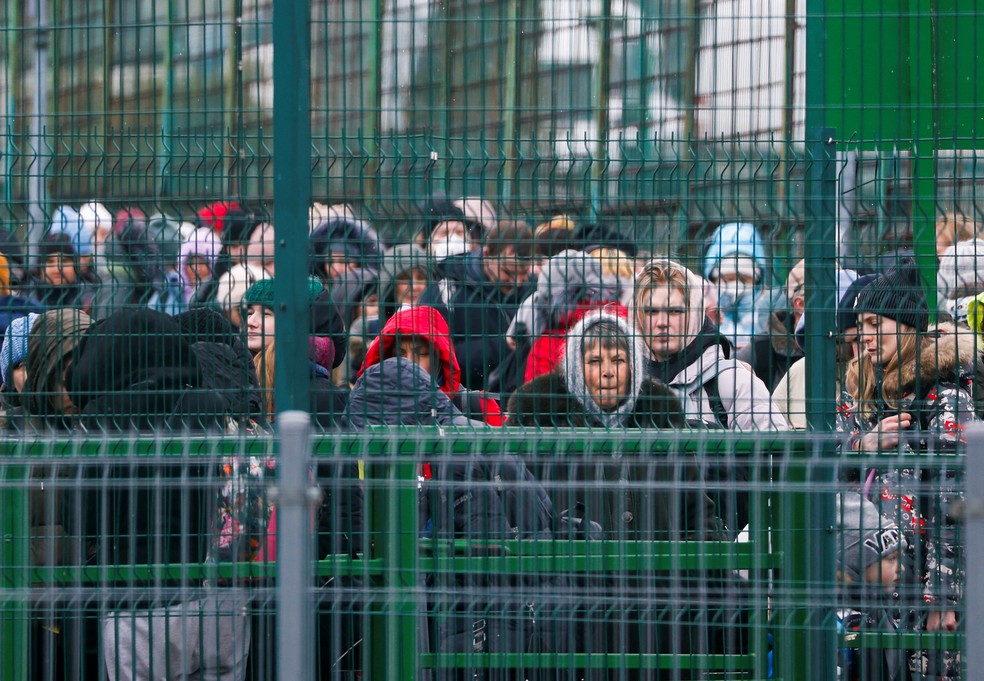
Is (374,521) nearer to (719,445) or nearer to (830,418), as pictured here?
(719,445)

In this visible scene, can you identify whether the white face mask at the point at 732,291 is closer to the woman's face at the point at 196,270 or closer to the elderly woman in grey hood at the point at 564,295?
the elderly woman in grey hood at the point at 564,295

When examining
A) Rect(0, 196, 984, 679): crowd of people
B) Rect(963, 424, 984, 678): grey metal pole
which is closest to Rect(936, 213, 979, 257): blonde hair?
Rect(0, 196, 984, 679): crowd of people

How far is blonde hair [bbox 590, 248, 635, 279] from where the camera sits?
4.75 m

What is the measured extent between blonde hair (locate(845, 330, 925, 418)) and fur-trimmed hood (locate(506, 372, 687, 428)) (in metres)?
0.63

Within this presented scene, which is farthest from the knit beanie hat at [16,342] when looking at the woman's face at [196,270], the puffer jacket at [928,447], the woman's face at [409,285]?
the puffer jacket at [928,447]

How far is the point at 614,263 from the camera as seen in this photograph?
486 cm

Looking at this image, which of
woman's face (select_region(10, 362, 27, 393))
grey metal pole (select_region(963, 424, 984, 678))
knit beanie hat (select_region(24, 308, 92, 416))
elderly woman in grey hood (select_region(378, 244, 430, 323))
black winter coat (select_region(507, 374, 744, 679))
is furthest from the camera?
woman's face (select_region(10, 362, 27, 393))

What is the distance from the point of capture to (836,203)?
478 centimetres

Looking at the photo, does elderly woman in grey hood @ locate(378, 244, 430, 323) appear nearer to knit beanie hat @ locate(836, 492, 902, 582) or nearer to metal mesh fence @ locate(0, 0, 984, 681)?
metal mesh fence @ locate(0, 0, 984, 681)

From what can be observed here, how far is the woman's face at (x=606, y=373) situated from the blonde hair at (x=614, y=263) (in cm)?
26

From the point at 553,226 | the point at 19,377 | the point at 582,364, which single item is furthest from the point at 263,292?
the point at 19,377

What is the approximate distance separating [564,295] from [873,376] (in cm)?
117

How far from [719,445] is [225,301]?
5.80 ft

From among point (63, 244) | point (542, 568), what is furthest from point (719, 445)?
point (63, 244)
